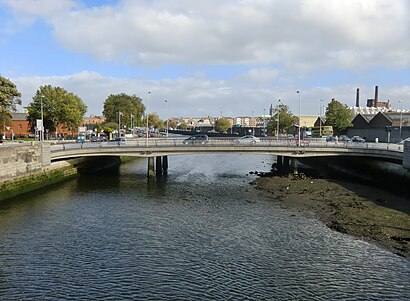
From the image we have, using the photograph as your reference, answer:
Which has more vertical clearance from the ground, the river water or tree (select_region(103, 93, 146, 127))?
tree (select_region(103, 93, 146, 127))

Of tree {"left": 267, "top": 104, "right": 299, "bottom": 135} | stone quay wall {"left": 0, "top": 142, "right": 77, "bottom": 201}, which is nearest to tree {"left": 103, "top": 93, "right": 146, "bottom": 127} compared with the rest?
tree {"left": 267, "top": 104, "right": 299, "bottom": 135}

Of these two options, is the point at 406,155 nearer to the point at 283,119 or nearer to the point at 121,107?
the point at 283,119

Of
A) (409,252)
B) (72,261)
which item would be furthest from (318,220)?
(72,261)

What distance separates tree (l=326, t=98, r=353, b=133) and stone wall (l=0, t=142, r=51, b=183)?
8814 cm

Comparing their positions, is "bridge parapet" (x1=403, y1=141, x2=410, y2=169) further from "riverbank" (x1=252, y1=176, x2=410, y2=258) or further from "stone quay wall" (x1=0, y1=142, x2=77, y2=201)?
"stone quay wall" (x1=0, y1=142, x2=77, y2=201)

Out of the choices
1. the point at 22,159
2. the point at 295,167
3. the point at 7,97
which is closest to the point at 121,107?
the point at 7,97

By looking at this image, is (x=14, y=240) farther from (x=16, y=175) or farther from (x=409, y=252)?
(x=409, y=252)

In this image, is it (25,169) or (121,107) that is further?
(121,107)

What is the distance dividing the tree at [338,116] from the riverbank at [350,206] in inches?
2472

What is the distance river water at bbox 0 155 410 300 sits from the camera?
19.9 meters

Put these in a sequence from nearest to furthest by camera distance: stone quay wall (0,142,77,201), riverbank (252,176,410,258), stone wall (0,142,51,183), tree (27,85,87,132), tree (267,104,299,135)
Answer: riverbank (252,176,410,258)
stone quay wall (0,142,77,201)
stone wall (0,142,51,183)
tree (27,85,87,132)
tree (267,104,299,135)

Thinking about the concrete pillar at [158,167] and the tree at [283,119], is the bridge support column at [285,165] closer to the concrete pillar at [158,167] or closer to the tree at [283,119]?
the concrete pillar at [158,167]

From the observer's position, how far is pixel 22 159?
4531 cm

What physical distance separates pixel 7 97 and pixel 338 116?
88.5m
